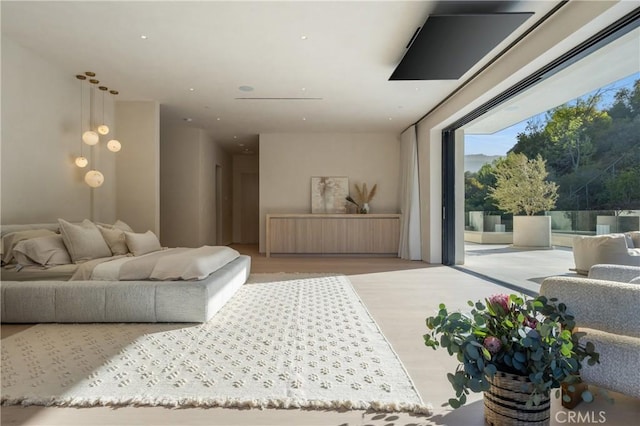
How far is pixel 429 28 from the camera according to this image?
313cm

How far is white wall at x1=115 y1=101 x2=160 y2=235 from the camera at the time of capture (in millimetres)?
5695

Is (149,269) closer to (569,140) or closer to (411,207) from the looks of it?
(569,140)

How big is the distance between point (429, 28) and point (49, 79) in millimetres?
4533

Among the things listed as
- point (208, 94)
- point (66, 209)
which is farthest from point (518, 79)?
point (66, 209)

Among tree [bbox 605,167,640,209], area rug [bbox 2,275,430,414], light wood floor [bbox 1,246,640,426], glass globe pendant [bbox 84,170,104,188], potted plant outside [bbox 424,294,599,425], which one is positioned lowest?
light wood floor [bbox 1,246,640,426]

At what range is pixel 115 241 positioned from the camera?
13.3ft

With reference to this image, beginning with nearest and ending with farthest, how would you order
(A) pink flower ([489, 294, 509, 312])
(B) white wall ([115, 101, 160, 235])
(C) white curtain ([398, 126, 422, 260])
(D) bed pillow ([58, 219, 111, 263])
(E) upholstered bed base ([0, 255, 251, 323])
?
(A) pink flower ([489, 294, 509, 312])
(E) upholstered bed base ([0, 255, 251, 323])
(D) bed pillow ([58, 219, 111, 263])
(B) white wall ([115, 101, 160, 235])
(C) white curtain ([398, 126, 422, 260])

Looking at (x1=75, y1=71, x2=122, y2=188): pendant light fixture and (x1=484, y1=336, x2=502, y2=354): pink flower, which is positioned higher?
(x1=75, y1=71, x2=122, y2=188): pendant light fixture

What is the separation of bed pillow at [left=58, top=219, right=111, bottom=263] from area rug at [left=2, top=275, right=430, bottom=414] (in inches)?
39.8

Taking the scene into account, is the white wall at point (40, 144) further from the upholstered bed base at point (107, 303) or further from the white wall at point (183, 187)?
the white wall at point (183, 187)

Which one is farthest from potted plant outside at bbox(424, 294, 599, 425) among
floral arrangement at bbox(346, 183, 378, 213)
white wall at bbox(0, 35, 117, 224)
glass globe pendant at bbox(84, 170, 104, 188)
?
floral arrangement at bbox(346, 183, 378, 213)

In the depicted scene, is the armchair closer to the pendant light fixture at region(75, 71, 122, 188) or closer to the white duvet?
the white duvet
